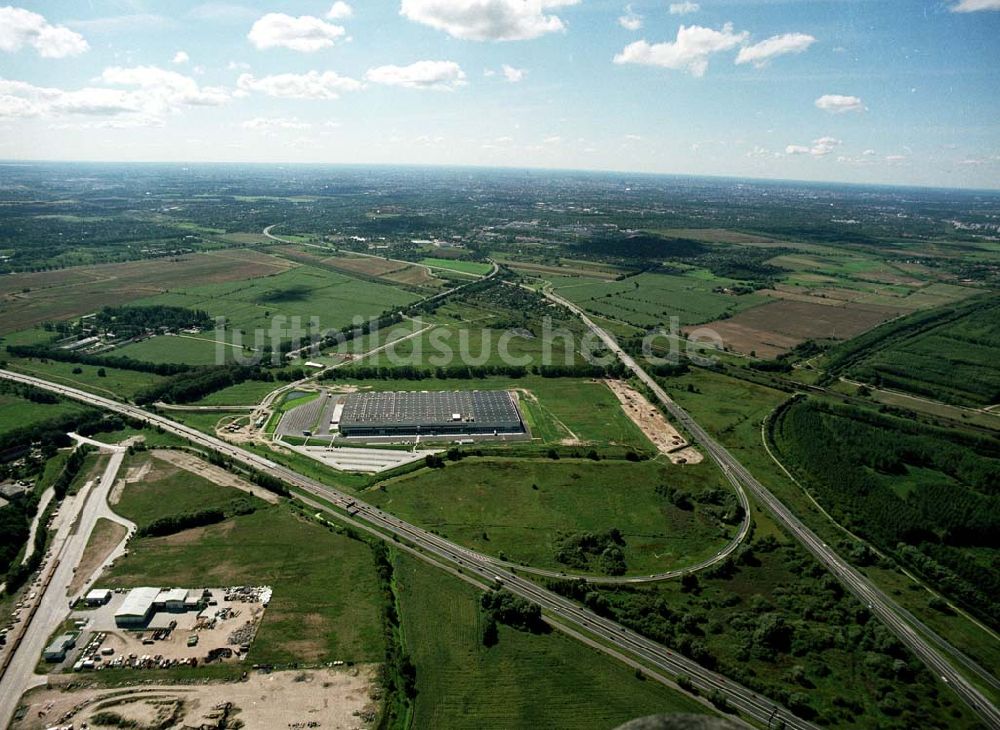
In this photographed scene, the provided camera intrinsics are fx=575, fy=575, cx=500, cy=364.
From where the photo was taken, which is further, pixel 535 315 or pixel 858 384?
pixel 535 315

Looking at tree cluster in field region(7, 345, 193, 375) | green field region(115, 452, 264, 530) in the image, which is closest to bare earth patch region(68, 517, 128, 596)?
green field region(115, 452, 264, 530)

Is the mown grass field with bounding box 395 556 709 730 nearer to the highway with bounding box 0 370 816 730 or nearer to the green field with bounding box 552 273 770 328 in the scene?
the highway with bounding box 0 370 816 730

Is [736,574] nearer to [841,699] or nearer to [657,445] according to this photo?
[841,699]

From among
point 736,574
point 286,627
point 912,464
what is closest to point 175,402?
point 286,627

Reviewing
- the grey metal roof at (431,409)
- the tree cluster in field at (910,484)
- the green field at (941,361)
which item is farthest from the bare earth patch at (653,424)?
the green field at (941,361)

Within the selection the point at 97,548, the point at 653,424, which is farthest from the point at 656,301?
the point at 97,548

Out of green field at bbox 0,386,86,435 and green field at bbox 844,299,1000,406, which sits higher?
green field at bbox 844,299,1000,406
